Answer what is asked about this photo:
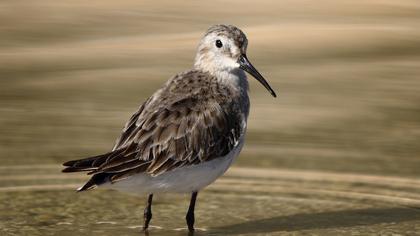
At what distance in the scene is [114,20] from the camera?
21234mm

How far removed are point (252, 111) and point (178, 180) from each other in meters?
5.06

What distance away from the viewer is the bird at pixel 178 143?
10852mm

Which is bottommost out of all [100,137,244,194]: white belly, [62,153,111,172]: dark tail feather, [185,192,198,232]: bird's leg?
[185,192,198,232]: bird's leg

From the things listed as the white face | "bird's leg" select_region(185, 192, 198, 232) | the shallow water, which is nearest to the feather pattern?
the white face

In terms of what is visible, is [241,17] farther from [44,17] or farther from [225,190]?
[225,190]

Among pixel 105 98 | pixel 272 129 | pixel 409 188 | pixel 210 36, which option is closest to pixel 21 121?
pixel 105 98

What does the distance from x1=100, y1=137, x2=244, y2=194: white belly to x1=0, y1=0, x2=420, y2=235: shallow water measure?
0.56 meters

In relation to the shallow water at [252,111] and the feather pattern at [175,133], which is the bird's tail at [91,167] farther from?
the shallow water at [252,111]

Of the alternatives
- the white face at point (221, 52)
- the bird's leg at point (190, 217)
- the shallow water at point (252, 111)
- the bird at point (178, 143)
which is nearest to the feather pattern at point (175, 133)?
the bird at point (178, 143)

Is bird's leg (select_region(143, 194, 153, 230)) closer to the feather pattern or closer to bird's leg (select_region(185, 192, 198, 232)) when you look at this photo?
bird's leg (select_region(185, 192, 198, 232))

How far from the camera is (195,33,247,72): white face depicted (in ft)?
39.9

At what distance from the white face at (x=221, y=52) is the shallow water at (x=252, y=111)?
4.67 feet

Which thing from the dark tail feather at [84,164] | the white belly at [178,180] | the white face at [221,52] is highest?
the white face at [221,52]

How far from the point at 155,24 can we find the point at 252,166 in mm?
7779
